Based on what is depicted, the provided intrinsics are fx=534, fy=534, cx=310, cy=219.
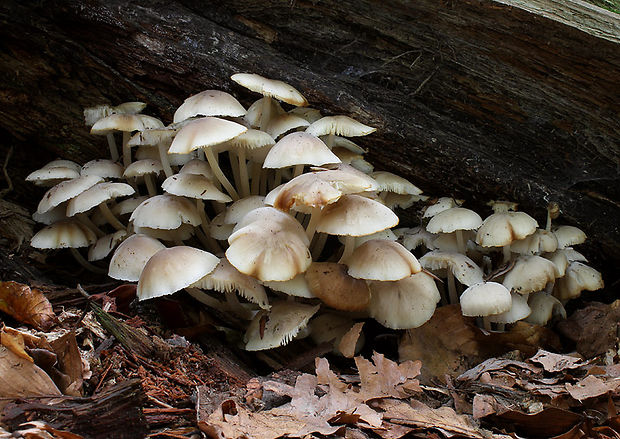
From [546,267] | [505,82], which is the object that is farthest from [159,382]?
[505,82]

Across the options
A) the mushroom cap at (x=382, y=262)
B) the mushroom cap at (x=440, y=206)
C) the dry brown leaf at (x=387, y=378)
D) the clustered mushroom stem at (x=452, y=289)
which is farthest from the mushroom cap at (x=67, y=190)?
the clustered mushroom stem at (x=452, y=289)

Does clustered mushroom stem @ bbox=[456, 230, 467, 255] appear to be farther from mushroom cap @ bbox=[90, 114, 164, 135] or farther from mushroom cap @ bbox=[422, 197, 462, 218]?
mushroom cap @ bbox=[90, 114, 164, 135]

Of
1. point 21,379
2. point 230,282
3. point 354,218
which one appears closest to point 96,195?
point 230,282

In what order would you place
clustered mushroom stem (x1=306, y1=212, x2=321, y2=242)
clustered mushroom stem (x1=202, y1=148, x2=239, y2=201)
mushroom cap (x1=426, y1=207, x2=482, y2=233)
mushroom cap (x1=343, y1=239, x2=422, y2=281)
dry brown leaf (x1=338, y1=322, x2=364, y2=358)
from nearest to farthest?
mushroom cap (x1=343, y1=239, x2=422, y2=281)
clustered mushroom stem (x1=306, y1=212, x2=321, y2=242)
dry brown leaf (x1=338, y1=322, x2=364, y2=358)
clustered mushroom stem (x1=202, y1=148, x2=239, y2=201)
mushroom cap (x1=426, y1=207, x2=482, y2=233)

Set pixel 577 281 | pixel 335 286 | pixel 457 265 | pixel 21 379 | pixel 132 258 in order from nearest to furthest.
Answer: pixel 21 379, pixel 335 286, pixel 132 258, pixel 457 265, pixel 577 281

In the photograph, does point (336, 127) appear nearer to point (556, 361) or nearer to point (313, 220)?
point (313, 220)

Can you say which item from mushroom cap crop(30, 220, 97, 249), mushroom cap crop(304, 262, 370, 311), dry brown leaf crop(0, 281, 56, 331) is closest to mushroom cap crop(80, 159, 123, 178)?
mushroom cap crop(30, 220, 97, 249)

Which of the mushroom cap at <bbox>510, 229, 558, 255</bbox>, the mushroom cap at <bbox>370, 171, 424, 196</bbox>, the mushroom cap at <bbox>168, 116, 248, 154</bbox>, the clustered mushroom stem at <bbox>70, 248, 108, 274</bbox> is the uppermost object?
the mushroom cap at <bbox>168, 116, 248, 154</bbox>

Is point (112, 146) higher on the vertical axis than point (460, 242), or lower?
lower
